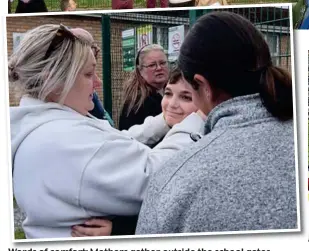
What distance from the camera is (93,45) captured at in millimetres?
1588

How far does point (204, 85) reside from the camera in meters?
1.42

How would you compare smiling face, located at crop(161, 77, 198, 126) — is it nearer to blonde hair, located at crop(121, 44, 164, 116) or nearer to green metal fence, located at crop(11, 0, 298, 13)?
blonde hair, located at crop(121, 44, 164, 116)

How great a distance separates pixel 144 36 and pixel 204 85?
1.19 feet

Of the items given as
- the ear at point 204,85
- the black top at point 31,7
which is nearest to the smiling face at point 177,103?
the ear at point 204,85

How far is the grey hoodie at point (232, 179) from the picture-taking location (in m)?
1.33

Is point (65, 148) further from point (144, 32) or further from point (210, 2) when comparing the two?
point (210, 2)

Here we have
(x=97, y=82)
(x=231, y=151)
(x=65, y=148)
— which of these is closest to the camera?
(x=231, y=151)

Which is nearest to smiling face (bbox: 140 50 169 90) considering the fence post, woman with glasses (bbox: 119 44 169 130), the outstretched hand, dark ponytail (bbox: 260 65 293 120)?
woman with glasses (bbox: 119 44 169 130)

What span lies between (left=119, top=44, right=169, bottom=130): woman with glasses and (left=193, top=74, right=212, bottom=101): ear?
236 millimetres

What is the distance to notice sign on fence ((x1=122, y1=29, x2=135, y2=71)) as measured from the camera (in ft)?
5.40

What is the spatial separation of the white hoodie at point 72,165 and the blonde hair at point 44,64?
5cm

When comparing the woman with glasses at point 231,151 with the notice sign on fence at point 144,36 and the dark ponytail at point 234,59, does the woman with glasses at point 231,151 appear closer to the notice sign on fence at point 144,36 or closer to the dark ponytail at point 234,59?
the dark ponytail at point 234,59

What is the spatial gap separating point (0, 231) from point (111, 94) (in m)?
0.65

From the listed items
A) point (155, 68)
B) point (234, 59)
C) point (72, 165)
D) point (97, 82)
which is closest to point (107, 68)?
point (97, 82)
